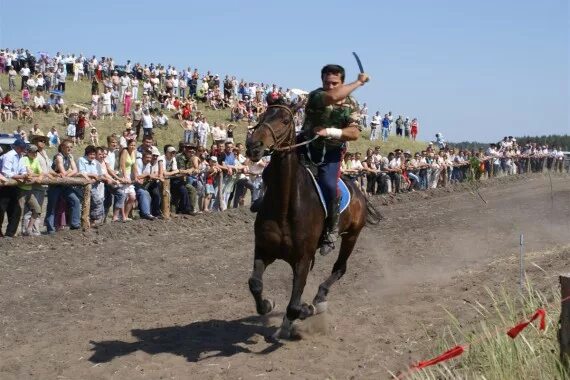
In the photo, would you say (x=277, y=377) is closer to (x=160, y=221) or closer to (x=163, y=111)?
(x=160, y=221)

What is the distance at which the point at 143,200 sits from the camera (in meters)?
16.8

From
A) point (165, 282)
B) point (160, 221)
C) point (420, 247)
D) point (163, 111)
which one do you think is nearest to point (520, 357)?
point (165, 282)

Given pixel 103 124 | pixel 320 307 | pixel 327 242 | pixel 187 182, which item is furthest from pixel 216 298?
pixel 103 124

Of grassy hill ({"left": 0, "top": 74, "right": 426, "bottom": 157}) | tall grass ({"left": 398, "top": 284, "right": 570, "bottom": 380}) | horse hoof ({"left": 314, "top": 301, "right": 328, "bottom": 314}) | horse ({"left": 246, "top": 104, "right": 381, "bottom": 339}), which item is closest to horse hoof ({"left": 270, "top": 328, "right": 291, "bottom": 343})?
horse ({"left": 246, "top": 104, "right": 381, "bottom": 339})

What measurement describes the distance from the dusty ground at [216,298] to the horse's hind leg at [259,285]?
45 centimetres

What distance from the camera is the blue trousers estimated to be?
8.70 metres

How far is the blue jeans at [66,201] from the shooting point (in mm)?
14625

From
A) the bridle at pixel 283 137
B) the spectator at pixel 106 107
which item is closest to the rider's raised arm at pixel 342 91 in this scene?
the bridle at pixel 283 137

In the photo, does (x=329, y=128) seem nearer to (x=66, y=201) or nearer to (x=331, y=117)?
(x=331, y=117)

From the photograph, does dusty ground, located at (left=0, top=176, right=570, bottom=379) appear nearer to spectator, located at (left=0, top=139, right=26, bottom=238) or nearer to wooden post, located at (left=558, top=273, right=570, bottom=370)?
spectator, located at (left=0, top=139, right=26, bottom=238)

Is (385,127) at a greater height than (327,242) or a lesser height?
greater

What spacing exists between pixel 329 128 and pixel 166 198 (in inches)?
368

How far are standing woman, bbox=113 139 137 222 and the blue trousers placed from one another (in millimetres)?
8099

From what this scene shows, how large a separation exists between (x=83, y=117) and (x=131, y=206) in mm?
17901
